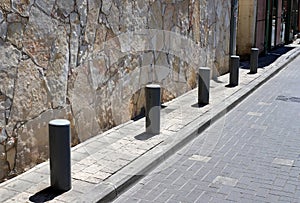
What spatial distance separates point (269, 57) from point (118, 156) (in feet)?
40.6

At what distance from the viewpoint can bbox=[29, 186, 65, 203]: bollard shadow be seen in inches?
165

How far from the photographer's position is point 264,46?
17359 mm

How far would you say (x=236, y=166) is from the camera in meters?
5.52

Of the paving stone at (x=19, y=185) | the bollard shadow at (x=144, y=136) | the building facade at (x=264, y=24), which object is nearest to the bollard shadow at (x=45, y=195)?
the paving stone at (x=19, y=185)

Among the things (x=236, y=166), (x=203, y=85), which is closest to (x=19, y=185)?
(x=236, y=166)

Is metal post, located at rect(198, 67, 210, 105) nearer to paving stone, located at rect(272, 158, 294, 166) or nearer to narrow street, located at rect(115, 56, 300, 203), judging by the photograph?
narrow street, located at rect(115, 56, 300, 203)

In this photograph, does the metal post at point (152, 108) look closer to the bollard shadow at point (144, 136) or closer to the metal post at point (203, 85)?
the bollard shadow at point (144, 136)

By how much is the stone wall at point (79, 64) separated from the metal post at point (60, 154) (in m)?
0.61

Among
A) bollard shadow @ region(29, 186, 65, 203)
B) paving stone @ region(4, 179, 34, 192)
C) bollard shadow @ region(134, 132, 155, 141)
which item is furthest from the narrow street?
paving stone @ region(4, 179, 34, 192)

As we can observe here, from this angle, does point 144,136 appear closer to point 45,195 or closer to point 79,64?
point 79,64

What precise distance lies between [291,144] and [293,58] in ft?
37.0

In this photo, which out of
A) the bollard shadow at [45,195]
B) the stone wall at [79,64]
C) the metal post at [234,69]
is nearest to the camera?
the bollard shadow at [45,195]

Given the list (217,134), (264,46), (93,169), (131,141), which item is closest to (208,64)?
(217,134)

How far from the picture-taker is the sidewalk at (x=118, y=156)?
4363 mm
